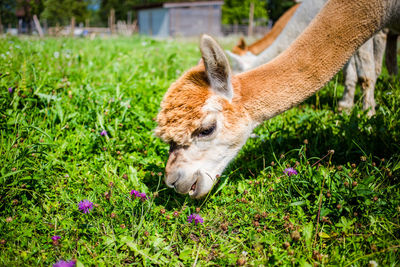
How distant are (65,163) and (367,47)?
4.22 meters

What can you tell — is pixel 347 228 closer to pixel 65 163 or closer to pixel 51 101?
pixel 65 163

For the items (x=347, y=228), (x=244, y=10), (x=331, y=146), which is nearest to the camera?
(x=347, y=228)

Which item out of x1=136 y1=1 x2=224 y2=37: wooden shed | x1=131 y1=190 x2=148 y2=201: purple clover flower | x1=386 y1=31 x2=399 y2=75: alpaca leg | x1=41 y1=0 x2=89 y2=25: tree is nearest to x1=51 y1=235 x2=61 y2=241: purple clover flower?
x1=131 y1=190 x2=148 y2=201: purple clover flower

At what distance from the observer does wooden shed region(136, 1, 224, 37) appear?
35.7 m

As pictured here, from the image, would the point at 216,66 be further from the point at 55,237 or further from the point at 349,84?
the point at 349,84

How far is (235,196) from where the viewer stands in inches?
85.6

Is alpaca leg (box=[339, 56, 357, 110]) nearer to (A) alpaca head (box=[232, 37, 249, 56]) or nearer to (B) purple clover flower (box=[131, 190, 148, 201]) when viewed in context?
(A) alpaca head (box=[232, 37, 249, 56])

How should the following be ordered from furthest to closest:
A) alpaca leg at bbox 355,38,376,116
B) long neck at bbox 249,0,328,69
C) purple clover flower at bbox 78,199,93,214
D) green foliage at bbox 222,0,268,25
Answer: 1. green foliage at bbox 222,0,268,25
2. long neck at bbox 249,0,328,69
3. alpaca leg at bbox 355,38,376,116
4. purple clover flower at bbox 78,199,93,214

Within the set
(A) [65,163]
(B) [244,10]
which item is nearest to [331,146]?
(A) [65,163]

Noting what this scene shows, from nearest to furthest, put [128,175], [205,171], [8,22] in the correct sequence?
[205,171]
[128,175]
[8,22]

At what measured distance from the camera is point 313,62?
2146mm

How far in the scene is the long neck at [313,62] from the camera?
215cm

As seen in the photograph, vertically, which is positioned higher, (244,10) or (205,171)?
(244,10)

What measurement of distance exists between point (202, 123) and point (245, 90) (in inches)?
19.5
